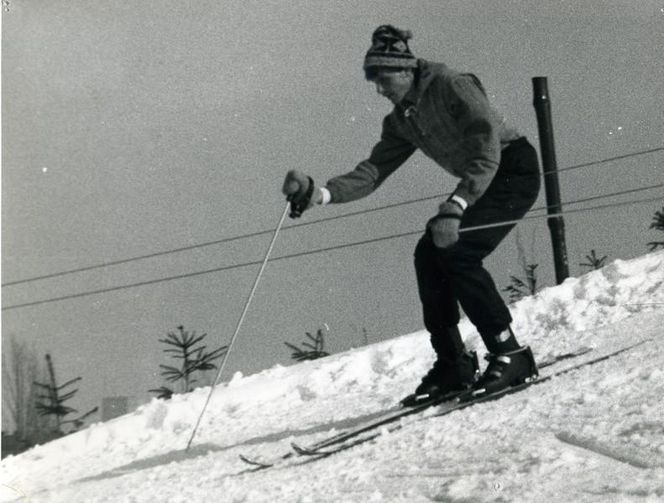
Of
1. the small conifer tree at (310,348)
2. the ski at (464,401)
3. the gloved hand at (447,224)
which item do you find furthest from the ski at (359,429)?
the gloved hand at (447,224)

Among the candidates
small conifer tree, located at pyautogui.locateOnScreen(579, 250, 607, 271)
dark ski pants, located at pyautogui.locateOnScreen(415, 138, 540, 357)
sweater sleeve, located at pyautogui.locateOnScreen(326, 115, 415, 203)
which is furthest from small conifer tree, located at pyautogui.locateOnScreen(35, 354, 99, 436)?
small conifer tree, located at pyautogui.locateOnScreen(579, 250, 607, 271)

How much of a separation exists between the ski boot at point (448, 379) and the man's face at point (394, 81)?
0.92m

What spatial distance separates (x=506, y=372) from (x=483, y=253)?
0.39 metres

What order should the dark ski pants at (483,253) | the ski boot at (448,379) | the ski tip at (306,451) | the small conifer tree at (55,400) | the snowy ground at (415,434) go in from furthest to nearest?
1. the small conifer tree at (55,400)
2. the ski boot at (448,379)
3. the dark ski pants at (483,253)
4. the ski tip at (306,451)
5. the snowy ground at (415,434)

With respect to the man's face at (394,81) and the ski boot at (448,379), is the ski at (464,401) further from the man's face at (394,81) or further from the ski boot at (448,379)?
the man's face at (394,81)

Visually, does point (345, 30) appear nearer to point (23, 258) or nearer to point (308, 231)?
point (308, 231)

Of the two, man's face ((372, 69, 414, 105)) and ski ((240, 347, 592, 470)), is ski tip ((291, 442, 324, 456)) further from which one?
man's face ((372, 69, 414, 105))

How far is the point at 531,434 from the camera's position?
1.86m

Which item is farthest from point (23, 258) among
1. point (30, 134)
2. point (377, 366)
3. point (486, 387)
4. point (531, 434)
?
point (531, 434)

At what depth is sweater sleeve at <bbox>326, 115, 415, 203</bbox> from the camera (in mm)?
2703

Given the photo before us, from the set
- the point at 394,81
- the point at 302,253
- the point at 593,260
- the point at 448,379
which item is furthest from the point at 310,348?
the point at 394,81

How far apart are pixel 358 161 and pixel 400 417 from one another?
0.91m

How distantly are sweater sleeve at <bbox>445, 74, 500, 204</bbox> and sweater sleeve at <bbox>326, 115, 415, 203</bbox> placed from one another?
0.96 feet

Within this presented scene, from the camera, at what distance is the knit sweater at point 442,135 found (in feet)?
7.68
